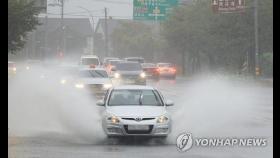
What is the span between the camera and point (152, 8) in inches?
2662

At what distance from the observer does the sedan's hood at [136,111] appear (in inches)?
617

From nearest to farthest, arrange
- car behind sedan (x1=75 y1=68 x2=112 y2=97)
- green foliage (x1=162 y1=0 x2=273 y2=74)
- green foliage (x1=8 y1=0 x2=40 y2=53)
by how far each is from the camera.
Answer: green foliage (x1=8 y1=0 x2=40 y2=53), car behind sedan (x1=75 y1=68 x2=112 y2=97), green foliage (x1=162 y1=0 x2=273 y2=74)

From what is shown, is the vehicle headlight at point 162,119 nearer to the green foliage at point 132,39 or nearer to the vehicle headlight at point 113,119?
the vehicle headlight at point 113,119

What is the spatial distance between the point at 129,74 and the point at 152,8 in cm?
2260

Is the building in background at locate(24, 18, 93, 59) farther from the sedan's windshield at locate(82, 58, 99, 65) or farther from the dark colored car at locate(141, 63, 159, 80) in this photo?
the sedan's windshield at locate(82, 58, 99, 65)

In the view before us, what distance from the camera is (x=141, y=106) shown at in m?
16.5

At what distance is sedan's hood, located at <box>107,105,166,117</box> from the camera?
15.7 m

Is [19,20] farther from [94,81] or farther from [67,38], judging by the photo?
[67,38]

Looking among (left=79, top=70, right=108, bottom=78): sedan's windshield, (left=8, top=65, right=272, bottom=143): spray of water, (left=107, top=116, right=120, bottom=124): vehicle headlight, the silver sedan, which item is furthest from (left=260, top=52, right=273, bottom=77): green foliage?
(left=107, top=116, right=120, bottom=124): vehicle headlight

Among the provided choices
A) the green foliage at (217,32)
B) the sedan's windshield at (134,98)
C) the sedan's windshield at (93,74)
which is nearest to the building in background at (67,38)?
the green foliage at (217,32)

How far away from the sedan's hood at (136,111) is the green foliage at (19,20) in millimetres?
9644

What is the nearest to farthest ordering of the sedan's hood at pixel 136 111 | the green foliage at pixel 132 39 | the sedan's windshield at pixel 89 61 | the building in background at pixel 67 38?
the sedan's hood at pixel 136 111
the sedan's windshield at pixel 89 61
the green foliage at pixel 132 39
the building in background at pixel 67 38

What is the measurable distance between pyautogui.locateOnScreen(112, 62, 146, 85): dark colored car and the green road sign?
66.9ft
